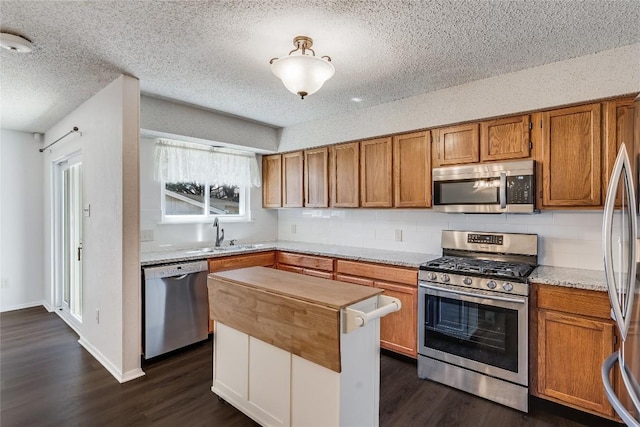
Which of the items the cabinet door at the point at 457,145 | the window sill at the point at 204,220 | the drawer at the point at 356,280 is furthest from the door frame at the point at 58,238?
the cabinet door at the point at 457,145

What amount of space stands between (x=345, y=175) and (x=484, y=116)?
1.57m

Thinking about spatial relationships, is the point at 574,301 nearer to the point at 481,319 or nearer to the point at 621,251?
the point at 481,319

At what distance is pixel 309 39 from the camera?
2.12 meters

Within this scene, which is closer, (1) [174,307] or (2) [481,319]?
(2) [481,319]

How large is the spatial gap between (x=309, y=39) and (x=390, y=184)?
176 cm

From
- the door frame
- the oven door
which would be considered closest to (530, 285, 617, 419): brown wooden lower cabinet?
the oven door

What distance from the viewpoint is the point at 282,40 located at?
2.14 m

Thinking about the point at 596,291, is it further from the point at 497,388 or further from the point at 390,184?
the point at 390,184

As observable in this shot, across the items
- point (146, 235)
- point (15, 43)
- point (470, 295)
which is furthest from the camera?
point (146, 235)

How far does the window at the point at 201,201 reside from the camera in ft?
12.9

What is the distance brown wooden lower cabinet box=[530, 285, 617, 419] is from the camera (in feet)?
6.83

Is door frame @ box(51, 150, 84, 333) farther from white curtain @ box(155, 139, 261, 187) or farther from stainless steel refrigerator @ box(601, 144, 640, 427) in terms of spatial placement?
stainless steel refrigerator @ box(601, 144, 640, 427)

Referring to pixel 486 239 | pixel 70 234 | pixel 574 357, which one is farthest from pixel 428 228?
pixel 70 234

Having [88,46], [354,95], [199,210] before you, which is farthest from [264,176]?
[88,46]
